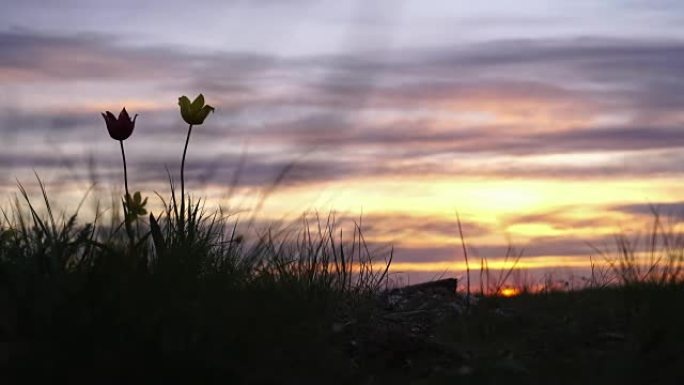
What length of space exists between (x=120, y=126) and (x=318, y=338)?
7.42ft

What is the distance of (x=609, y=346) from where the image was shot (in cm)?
579

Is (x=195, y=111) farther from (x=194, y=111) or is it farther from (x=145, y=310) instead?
(x=145, y=310)

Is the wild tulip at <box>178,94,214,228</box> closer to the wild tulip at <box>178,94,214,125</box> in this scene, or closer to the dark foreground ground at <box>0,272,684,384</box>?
the wild tulip at <box>178,94,214,125</box>

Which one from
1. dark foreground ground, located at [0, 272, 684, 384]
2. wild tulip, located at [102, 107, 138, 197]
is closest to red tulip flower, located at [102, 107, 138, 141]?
wild tulip, located at [102, 107, 138, 197]

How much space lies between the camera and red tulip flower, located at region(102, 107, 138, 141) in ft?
22.4

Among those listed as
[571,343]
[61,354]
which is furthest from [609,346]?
[61,354]

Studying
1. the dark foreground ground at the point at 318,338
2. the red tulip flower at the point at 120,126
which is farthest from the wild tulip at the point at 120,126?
the dark foreground ground at the point at 318,338

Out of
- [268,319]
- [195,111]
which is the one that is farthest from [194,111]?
[268,319]

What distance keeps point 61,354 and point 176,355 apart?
1.43 feet

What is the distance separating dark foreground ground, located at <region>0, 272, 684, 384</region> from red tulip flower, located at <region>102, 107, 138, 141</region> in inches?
56.4

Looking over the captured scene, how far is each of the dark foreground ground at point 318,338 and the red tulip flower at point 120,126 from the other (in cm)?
143

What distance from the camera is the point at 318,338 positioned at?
522 centimetres

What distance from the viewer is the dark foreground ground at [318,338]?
452 cm

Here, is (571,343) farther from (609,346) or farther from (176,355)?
(176,355)
